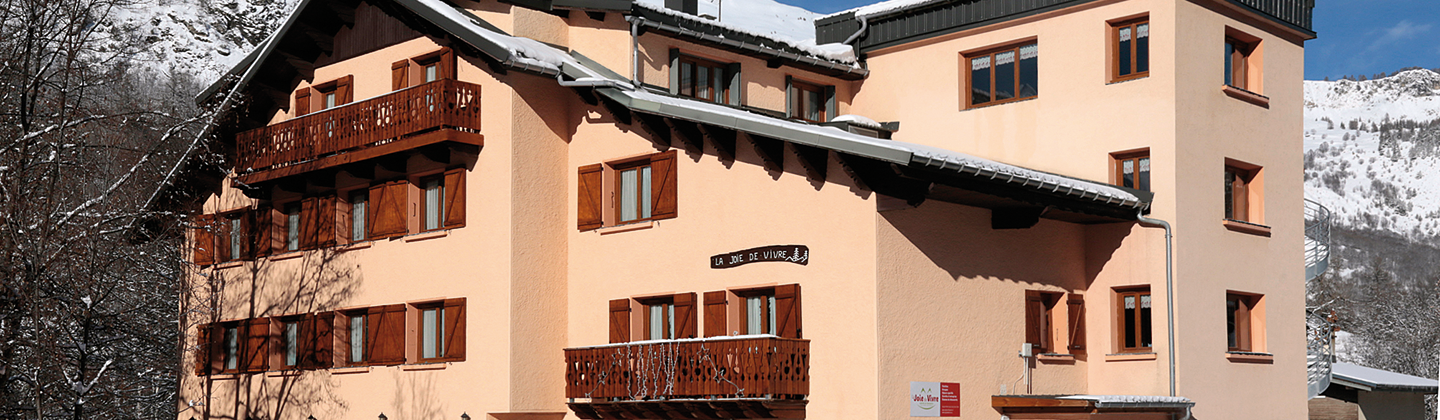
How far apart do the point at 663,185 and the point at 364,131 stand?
5912 millimetres

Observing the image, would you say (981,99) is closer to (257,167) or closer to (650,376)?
(650,376)

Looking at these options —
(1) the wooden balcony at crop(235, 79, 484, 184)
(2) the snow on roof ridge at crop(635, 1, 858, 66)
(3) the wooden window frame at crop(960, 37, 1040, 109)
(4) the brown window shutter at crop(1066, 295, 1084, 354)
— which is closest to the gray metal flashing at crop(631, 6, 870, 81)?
(2) the snow on roof ridge at crop(635, 1, 858, 66)

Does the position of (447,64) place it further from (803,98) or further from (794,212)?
(794,212)

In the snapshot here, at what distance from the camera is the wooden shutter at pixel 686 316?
2269 cm

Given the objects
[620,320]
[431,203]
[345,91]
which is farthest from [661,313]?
[345,91]

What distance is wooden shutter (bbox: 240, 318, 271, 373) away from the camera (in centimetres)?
2898

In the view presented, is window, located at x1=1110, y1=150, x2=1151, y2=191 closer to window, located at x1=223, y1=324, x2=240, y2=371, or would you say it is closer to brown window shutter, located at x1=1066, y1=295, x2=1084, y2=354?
brown window shutter, located at x1=1066, y1=295, x2=1084, y2=354

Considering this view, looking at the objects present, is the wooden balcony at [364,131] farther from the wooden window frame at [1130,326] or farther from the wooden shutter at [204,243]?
the wooden window frame at [1130,326]

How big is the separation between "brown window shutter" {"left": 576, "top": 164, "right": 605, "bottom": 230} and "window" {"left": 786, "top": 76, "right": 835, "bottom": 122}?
4.57 metres

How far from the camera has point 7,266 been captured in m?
19.4

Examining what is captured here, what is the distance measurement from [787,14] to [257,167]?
10.8 m

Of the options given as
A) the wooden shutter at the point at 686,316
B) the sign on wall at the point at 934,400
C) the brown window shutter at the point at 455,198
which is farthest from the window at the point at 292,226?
the sign on wall at the point at 934,400

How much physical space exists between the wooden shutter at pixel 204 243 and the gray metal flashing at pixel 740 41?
38.5ft

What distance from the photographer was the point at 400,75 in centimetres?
2642
